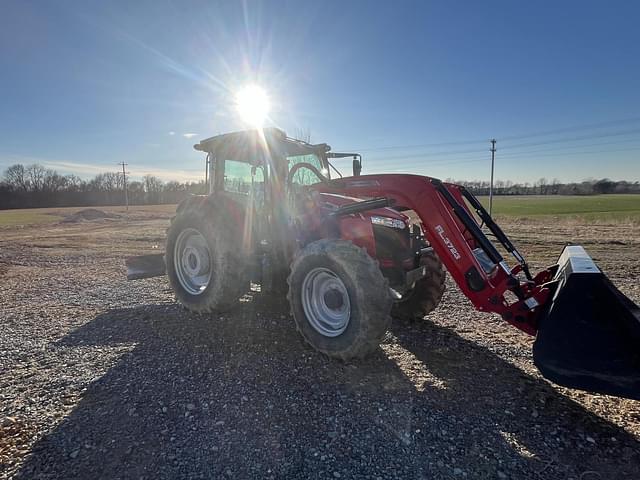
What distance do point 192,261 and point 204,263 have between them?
0.27m

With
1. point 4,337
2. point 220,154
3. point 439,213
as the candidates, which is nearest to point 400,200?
point 439,213

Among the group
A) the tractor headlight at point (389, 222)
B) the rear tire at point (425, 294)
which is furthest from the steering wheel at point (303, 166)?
the rear tire at point (425, 294)

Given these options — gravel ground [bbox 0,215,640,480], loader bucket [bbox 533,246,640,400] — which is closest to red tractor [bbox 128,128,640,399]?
loader bucket [bbox 533,246,640,400]

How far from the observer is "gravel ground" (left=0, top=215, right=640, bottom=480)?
245 cm

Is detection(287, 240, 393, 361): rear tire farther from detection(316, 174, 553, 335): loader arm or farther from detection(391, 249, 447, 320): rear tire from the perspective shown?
detection(391, 249, 447, 320): rear tire

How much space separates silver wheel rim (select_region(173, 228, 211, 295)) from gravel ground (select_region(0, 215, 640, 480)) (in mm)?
539

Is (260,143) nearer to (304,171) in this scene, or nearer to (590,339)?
(304,171)

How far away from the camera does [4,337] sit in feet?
15.2

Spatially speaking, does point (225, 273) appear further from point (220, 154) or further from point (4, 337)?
point (4, 337)

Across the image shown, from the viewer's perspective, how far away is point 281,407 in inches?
121

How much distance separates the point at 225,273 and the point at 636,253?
11765 mm

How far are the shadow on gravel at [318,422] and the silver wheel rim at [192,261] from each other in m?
1.37

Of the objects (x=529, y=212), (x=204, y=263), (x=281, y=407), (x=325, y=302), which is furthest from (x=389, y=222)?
(x=529, y=212)

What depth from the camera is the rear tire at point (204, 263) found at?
4.71m
